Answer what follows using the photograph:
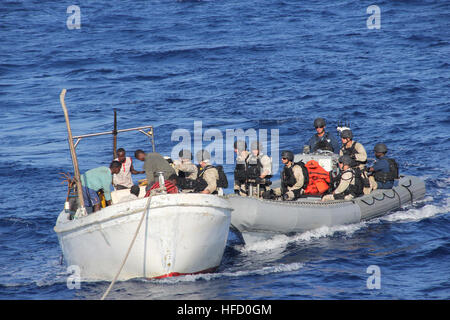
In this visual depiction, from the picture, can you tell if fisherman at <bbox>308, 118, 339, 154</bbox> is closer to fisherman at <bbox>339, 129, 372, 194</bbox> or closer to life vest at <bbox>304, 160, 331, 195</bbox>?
fisherman at <bbox>339, 129, 372, 194</bbox>

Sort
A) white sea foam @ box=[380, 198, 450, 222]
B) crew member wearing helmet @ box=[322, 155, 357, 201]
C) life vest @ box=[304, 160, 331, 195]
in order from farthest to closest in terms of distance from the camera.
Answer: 1. white sea foam @ box=[380, 198, 450, 222]
2. life vest @ box=[304, 160, 331, 195]
3. crew member wearing helmet @ box=[322, 155, 357, 201]

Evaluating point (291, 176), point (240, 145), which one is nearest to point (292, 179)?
point (291, 176)

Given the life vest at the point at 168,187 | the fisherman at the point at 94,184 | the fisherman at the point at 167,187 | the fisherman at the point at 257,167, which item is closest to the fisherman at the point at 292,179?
the fisherman at the point at 257,167

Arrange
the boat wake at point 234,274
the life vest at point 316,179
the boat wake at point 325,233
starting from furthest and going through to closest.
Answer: the life vest at point 316,179 < the boat wake at point 325,233 < the boat wake at point 234,274

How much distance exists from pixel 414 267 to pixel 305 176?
12.7 feet

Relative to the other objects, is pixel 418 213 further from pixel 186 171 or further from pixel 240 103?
pixel 240 103

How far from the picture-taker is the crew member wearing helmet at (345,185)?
58.8 ft

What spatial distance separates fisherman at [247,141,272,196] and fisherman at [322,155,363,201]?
2.12 meters

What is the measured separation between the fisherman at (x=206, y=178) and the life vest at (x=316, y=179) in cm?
322

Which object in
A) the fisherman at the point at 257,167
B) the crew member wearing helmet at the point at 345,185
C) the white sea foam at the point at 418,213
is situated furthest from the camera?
the white sea foam at the point at 418,213

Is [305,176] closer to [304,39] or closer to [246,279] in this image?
[246,279]

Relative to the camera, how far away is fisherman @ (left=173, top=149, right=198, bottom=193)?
52.7ft

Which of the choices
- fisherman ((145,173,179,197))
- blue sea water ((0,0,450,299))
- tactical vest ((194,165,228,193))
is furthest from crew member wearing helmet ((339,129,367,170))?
fisherman ((145,173,179,197))

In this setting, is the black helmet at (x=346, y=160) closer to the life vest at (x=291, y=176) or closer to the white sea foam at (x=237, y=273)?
the life vest at (x=291, y=176)
